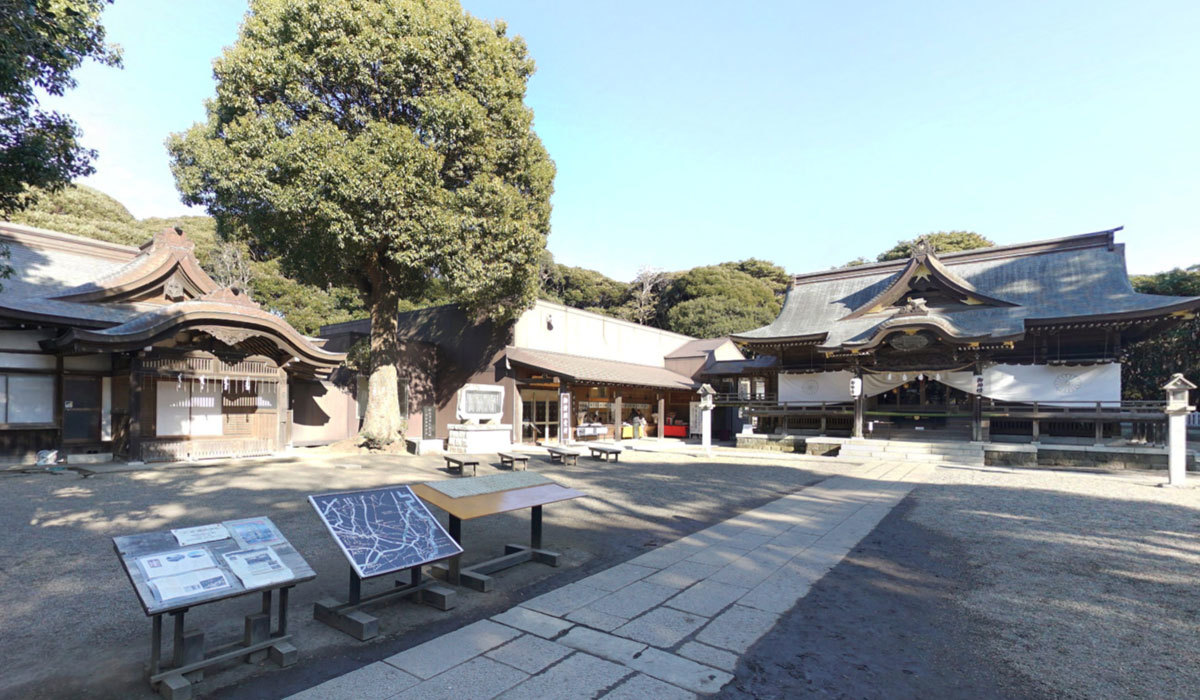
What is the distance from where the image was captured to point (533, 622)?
4.28m

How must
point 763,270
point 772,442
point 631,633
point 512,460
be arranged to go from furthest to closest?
point 763,270, point 772,442, point 512,460, point 631,633

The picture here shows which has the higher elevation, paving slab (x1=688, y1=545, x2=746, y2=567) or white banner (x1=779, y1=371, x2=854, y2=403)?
white banner (x1=779, y1=371, x2=854, y2=403)

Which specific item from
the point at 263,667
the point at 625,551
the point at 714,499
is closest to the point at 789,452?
the point at 714,499

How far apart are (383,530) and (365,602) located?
60cm

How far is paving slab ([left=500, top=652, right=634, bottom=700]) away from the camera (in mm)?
3201

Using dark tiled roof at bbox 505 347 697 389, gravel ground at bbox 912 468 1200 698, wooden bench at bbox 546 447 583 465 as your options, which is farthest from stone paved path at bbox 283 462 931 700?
dark tiled roof at bbox 505 347 697 389

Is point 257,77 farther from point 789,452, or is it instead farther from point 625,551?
point 789,452

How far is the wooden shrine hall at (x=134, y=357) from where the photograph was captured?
12719 mm

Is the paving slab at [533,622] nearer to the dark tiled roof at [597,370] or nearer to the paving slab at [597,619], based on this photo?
the paving slab at [597,619]

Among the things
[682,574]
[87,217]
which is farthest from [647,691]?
[87,217]

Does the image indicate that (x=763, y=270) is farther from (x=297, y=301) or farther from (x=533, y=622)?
(x=533, y=622)

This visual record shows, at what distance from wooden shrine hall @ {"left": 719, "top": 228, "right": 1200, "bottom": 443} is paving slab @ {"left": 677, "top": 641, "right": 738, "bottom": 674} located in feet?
53.2

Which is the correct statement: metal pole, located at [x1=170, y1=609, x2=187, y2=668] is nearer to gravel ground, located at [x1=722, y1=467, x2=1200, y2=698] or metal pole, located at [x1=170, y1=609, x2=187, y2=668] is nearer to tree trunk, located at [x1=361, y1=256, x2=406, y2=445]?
gravel ground, located at [x1=722, y1=467, x2=1200, y2=698]

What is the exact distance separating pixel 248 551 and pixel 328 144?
12066mm
